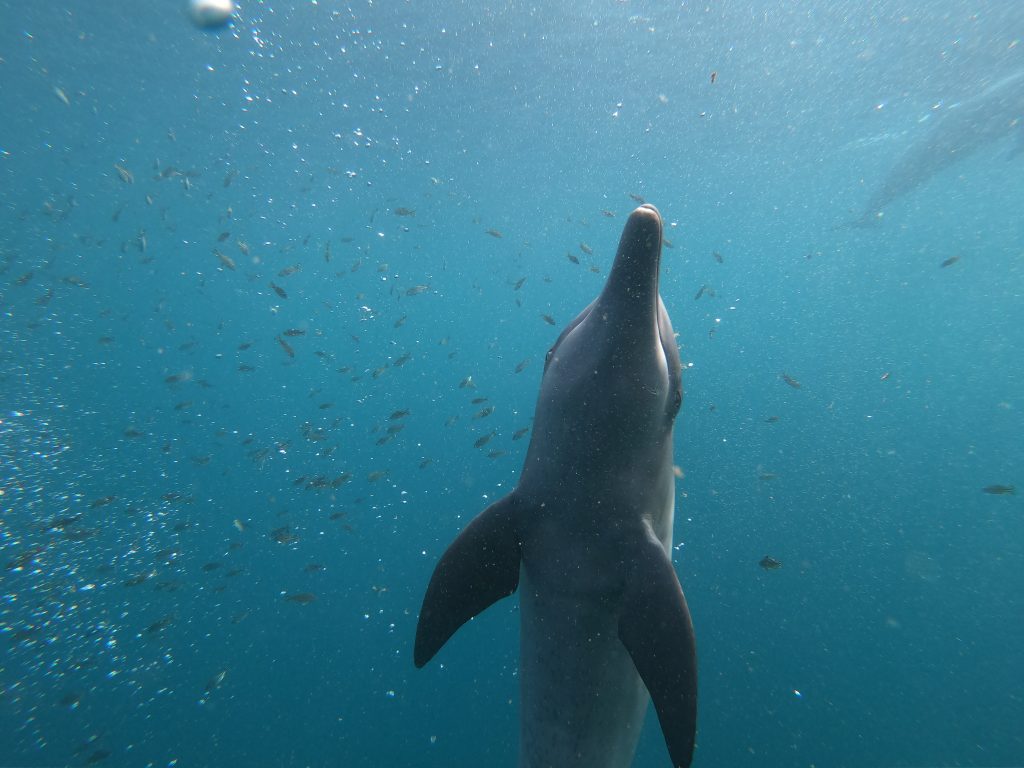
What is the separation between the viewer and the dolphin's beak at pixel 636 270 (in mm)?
2455

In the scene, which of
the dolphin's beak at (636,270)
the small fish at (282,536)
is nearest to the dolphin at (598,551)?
the dolphin's beak at (636,270)

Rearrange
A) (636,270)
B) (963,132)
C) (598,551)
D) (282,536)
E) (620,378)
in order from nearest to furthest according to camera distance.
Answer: (636,270) < (620,378) < (598,551) < (282,536) < (963,132)

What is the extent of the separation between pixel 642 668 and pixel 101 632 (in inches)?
868

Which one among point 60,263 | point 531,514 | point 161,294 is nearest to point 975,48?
point 531,514

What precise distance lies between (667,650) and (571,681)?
816mm

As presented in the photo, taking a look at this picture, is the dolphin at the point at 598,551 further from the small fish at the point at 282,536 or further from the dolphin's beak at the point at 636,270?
the small fish at the point at 282,536

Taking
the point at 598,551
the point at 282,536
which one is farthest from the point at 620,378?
the point at 282,536

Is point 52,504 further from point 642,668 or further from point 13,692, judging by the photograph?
point 642,668

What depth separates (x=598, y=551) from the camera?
2918mm

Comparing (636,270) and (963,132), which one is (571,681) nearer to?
(636,270)

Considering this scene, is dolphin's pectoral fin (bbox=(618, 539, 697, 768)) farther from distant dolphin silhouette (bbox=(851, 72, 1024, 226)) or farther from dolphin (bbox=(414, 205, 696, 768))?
distant dolphin silhouette (bbox=(851, 72, 1024, 226))

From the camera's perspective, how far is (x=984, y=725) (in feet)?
42.8

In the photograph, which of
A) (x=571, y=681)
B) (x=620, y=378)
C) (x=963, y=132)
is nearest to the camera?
(x=620, y=378)

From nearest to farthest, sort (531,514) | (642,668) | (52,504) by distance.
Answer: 1. (642,668)
2. (531,514)
3. (52,504)
